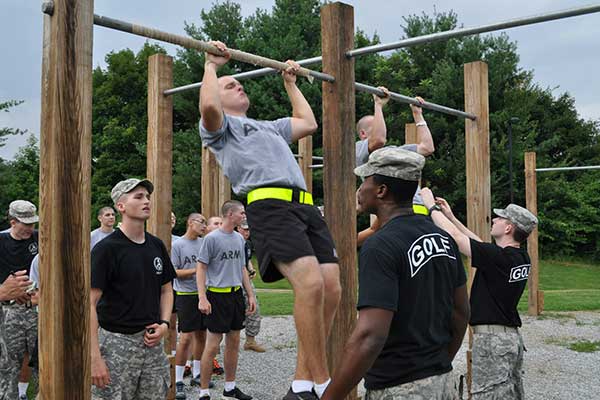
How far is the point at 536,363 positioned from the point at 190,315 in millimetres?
4753

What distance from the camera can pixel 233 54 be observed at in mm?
3617

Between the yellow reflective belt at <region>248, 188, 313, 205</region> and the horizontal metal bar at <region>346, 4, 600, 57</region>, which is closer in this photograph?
the yellow reflective belt at <region>248, 188, 313, 205</region>

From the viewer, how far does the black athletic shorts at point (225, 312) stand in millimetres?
6488

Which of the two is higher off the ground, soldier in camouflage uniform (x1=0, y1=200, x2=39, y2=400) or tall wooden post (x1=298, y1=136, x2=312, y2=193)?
tall wooden post (x1=298, y1=136, x2=312, y2=193)

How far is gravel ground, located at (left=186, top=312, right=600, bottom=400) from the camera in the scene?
706cm

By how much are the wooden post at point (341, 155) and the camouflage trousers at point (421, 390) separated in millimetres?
1429

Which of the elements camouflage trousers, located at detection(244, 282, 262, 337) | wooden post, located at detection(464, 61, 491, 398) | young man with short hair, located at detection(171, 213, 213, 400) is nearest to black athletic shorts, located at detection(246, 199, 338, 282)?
wooden post, located at detection(464, 61, 491, 398)

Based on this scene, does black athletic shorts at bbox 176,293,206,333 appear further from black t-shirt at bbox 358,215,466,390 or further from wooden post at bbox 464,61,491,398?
black t-shirt at bbox 358,215,466,390

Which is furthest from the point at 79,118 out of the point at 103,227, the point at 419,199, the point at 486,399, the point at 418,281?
the point at 103,227

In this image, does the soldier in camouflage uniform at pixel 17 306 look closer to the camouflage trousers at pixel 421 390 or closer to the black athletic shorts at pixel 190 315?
the black athletic shorts at pixel 190 315

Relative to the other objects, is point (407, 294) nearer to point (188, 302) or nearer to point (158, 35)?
point (158, 35)

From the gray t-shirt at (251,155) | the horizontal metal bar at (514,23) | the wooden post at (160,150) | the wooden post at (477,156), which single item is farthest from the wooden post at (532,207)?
the gray t-shirt at (251,155)

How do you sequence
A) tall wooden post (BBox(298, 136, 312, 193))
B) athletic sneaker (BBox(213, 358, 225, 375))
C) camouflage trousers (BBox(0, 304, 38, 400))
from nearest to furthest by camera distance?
1. camouflage trousers (BBox(0, 304, 38, 400))
2. athletic sneaker (BBox(213, 358, 225, 375))
3. tall wooden post (BBox(298, 136, 312, 193))

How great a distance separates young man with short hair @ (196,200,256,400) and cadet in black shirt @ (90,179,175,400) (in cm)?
203
